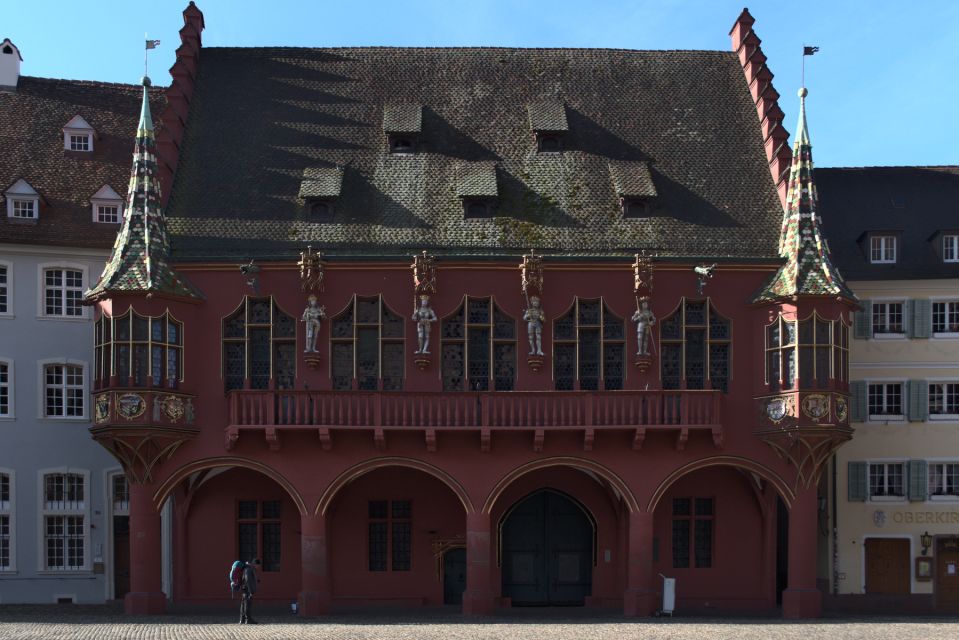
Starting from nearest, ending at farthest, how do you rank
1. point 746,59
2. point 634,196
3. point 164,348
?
point 164,348 < point 634,196 < point 746,59

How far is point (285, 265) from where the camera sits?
43.6m

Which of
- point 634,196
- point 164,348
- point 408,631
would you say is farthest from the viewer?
point 634,196

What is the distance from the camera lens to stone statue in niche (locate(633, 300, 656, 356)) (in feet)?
142

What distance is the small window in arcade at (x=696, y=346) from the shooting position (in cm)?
4388

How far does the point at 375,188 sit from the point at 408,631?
1374 cm

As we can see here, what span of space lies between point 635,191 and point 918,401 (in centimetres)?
1079

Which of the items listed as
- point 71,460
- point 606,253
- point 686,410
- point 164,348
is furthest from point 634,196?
point 71,460

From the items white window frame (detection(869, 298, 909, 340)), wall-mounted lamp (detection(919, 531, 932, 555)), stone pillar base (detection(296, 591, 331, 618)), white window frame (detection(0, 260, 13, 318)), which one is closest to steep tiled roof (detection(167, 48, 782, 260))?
white window frame (detection(869, 298, 909, 340))

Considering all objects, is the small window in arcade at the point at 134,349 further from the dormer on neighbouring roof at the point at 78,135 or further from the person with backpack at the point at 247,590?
the dormer on neighbouring roof at the point at 78,135

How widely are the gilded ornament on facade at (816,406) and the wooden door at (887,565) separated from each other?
7.50m

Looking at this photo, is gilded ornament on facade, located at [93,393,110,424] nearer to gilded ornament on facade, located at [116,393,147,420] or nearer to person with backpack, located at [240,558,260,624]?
gilded ornament on facade, located at [116,393,147,420]

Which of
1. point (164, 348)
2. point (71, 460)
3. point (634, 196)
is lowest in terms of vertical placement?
point (71, 460)

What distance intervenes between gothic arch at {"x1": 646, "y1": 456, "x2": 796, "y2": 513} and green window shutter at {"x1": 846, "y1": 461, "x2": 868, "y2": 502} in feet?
17.1

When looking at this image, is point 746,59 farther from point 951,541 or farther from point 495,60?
point 951,541
